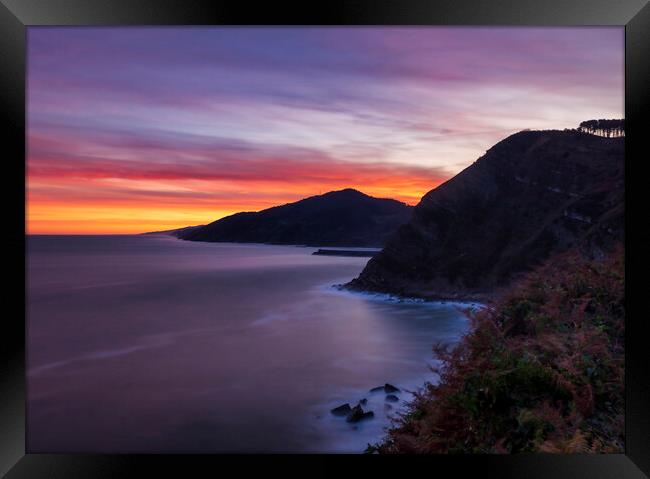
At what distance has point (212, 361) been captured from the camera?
17688 millimetres

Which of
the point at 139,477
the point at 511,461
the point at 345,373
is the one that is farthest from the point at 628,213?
the point at 345,373

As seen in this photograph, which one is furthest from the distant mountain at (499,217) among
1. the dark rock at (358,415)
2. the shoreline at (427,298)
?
the dark rock at (358,415)

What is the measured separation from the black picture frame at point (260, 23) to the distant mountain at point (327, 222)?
49606 mm

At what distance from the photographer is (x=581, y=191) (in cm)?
3291

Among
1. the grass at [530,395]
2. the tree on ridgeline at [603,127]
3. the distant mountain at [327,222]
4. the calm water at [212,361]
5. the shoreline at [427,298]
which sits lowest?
the calm water at [212,361]

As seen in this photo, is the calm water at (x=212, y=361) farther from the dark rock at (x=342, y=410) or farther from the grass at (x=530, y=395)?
the grass at (x=530, y=395)

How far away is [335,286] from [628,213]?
3181 centimetres

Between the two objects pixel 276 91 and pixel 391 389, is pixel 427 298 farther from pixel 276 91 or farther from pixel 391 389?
pixel 276 91

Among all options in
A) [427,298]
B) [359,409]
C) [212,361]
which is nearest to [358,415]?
[359,409]

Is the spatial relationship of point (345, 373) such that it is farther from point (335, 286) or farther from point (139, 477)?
point (335, 286)

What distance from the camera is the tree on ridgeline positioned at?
1042 inches

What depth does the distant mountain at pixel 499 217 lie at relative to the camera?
30047 millimetres

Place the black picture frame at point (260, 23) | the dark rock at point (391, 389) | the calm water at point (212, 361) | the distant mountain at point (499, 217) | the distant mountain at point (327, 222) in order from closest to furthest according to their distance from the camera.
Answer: the black picture frame at point (260, 23) → the calm water at point (212, 361) → the dark rock at point (391, 389) → the distant mountain at point (499, 217) → the distant mountain at point (327, 222)

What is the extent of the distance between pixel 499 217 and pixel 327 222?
30514 mm
